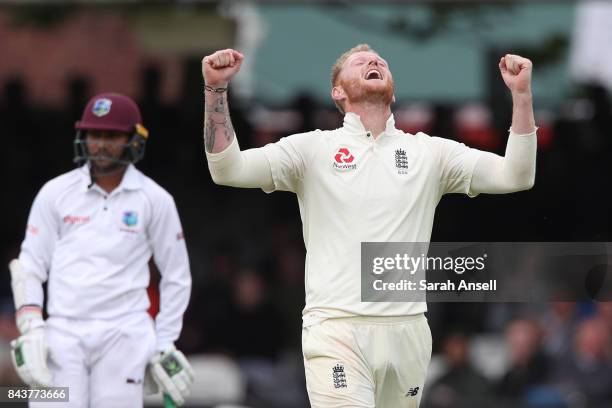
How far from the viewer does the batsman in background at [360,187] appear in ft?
18.1

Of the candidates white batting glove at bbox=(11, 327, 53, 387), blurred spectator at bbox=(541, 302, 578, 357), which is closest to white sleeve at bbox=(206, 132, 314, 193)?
white batting glove at bbox=(11, 327, 53, 387)

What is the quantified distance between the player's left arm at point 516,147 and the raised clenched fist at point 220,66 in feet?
3.72

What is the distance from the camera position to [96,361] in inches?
256

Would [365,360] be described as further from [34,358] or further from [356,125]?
[34,358]

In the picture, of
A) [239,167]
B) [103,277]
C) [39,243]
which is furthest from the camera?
[39,243]

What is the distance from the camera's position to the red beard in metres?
5.75

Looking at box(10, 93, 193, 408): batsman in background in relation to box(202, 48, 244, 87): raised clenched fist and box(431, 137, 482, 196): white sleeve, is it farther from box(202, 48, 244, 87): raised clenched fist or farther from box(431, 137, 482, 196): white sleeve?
box(431, 137, 482, 196): white sleeve

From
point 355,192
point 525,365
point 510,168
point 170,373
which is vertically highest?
point 510,168

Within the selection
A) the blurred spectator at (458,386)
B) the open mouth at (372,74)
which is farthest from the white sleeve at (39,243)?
the blurred spectator at (458,386)

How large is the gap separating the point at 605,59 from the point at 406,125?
1738mm

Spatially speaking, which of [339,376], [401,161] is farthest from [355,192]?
[339,376]

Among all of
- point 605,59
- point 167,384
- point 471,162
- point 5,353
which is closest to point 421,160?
point 471,162

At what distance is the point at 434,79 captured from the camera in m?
11.1

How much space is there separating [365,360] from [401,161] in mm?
879
